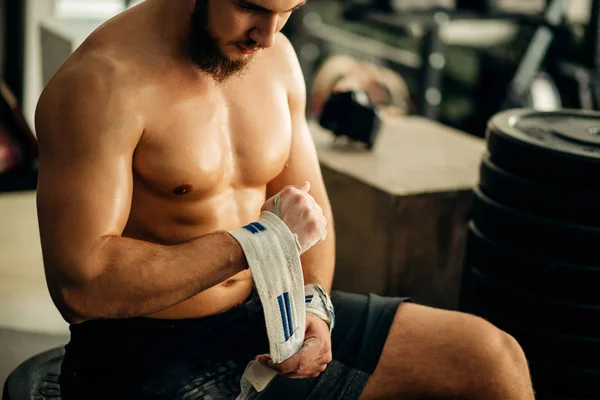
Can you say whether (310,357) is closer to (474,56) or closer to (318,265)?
(318,265)

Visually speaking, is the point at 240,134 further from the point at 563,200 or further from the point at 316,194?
the point at 563,200

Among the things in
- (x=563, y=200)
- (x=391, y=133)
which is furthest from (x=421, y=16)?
(x=563, y=200)

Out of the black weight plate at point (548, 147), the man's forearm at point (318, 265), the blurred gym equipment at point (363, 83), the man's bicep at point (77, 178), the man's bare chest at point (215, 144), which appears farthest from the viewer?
the blurred gym equipment at point (363, 83)

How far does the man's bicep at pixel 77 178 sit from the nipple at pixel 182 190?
0.13m

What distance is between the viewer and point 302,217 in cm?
137

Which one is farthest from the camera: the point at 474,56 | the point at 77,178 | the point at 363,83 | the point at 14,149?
the point at 474,56

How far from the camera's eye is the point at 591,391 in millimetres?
1992

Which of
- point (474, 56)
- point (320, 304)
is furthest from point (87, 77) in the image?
point (474, 56)

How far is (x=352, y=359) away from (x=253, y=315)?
212mm

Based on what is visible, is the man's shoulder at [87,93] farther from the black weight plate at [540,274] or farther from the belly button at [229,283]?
the black weight plate at [540,274]

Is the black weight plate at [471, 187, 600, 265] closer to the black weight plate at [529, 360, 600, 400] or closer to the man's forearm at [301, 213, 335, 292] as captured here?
the black weight plate at [529, 360, 600, 400]

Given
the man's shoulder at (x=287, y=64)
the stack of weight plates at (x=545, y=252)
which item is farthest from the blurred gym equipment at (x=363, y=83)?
the man's shoulder at (x=287, y=64)

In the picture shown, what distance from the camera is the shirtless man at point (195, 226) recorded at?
51.0 inches

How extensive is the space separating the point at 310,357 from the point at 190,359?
0.73 feet
